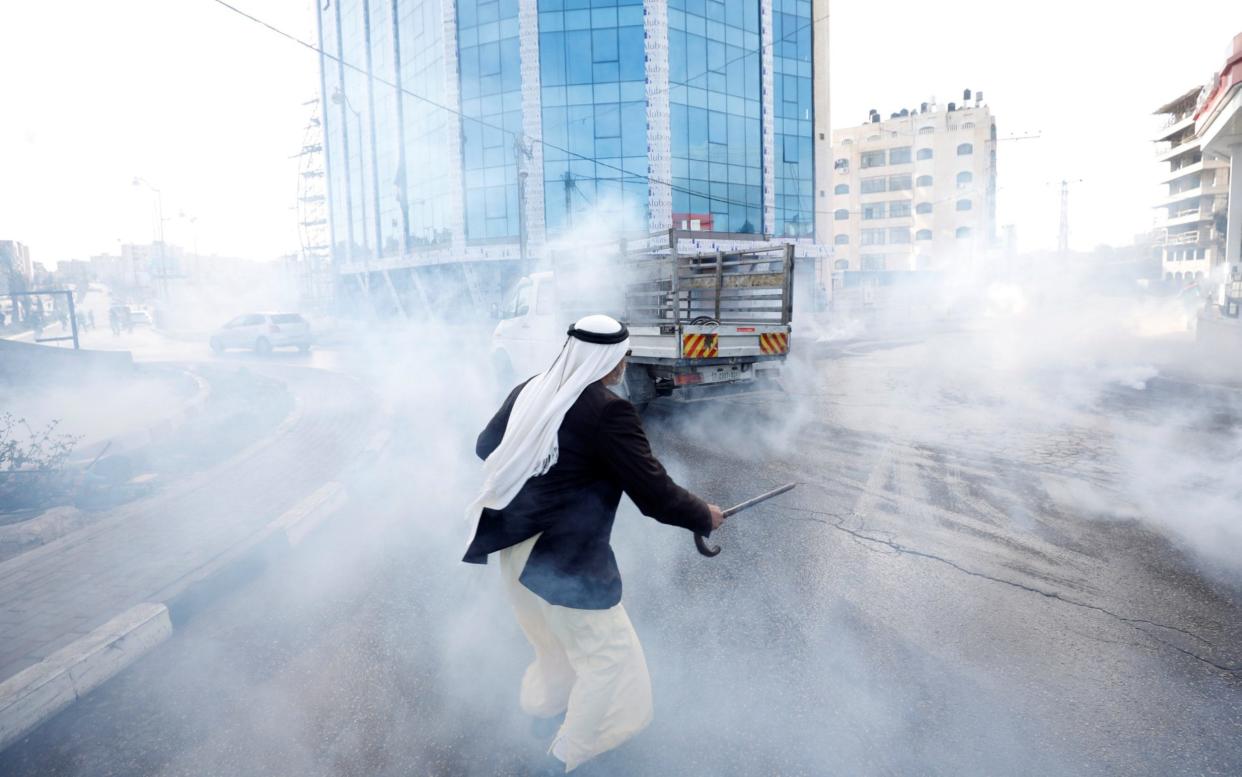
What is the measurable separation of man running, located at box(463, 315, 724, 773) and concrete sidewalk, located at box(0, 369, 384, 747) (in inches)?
84.2

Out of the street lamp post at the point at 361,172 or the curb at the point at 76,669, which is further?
the street lamp post at the point at 361,172

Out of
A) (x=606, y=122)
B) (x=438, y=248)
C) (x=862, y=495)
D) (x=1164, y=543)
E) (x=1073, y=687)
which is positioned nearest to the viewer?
(x=1073, y=687)

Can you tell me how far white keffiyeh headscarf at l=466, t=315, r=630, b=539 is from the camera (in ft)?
7.79

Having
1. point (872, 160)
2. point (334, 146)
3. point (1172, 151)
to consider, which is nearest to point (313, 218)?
point (334, 146)

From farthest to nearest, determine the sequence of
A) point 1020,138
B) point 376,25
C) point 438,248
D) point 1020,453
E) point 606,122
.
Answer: point 1020,138
point 376,25
point 438,248
point 606,122
point 1020,453

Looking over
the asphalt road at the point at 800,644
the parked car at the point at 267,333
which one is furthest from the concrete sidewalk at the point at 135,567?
the parked car at the point at 267,333

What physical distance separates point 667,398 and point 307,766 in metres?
7.67

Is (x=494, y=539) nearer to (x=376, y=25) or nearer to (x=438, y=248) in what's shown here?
(x=438, y=248)

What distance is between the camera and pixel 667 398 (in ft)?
32.6

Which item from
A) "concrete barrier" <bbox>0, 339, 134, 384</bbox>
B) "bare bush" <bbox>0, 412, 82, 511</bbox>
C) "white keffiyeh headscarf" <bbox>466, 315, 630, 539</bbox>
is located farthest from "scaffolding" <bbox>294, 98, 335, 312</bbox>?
"white keffiyeh headscarf" <bbox>466, 315, 630, 539</bbox>

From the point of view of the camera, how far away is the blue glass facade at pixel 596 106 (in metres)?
28.5

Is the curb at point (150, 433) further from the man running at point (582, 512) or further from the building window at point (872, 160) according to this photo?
the building window at point (872, 160)

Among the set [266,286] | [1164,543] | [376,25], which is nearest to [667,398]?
[1164,543]

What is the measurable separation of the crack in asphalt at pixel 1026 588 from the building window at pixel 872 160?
6679 cm
